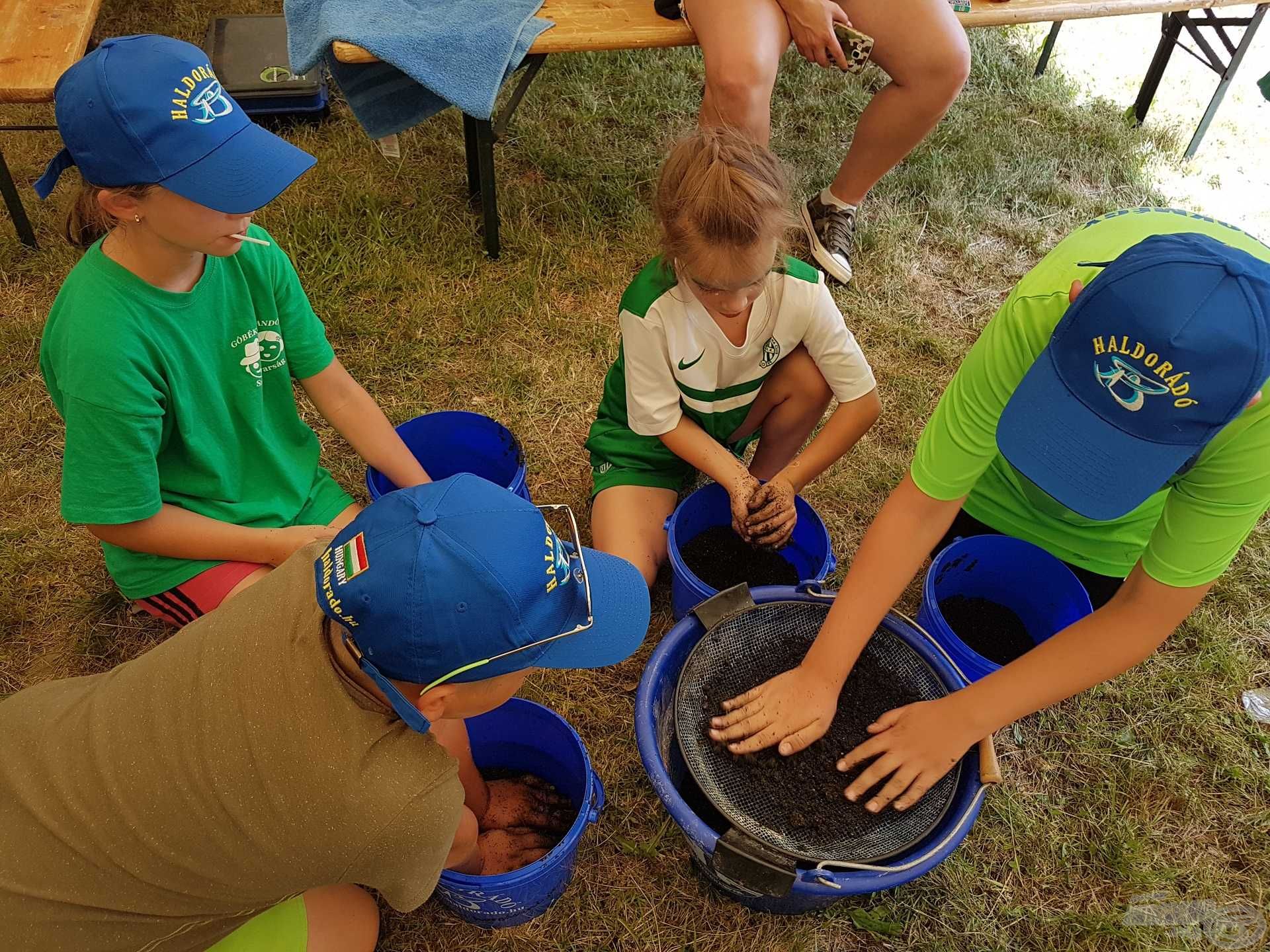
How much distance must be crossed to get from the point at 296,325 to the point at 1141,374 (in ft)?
4.44

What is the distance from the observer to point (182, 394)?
4.66 ft

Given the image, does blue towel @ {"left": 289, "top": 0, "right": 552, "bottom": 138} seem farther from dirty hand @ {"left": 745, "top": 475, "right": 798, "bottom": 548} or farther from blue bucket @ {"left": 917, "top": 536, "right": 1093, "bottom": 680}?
blue bucket @ {"left": 917, "top": 536, "right": 1093, "bottom": 680}

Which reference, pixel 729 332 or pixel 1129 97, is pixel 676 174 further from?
pixel 1129 97

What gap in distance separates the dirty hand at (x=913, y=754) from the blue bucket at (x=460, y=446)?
33.2 inches

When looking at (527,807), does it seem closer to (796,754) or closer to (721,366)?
(796,754)

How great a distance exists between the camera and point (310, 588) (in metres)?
1.06

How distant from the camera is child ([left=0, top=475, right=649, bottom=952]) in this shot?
932 mm

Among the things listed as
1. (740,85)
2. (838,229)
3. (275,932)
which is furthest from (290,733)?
(838,229)

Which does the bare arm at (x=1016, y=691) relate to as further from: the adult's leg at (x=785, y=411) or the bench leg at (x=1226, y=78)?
the bench leg at (x=1226, y=78)

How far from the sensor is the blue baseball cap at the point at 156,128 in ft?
3.89

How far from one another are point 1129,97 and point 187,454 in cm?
362

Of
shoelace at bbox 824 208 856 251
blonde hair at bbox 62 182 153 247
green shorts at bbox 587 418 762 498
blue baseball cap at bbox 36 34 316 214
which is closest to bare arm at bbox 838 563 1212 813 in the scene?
green shorts at bbox 587 418 762 498

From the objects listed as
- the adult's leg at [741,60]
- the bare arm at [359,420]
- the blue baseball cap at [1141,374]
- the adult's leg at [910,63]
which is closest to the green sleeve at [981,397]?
the blue baseball cap at [1141,374]

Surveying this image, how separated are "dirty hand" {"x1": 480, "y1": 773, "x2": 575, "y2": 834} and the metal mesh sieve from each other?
277 millimetres
